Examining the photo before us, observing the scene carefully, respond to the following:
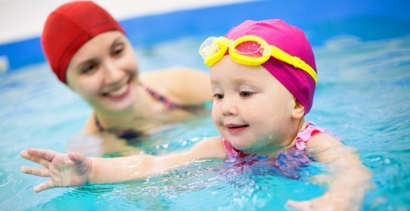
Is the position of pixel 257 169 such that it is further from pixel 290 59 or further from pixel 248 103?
pixel 290 59

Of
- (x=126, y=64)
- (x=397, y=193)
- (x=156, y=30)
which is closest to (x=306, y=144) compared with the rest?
(x=397, y=193)

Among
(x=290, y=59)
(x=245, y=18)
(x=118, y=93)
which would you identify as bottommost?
(x=245, y=18)

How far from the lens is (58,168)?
7.93 ft

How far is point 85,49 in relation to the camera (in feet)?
11.5

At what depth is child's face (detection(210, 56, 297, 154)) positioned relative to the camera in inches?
89.7

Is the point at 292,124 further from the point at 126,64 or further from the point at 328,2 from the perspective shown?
the point at 328,2

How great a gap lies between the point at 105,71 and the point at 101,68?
0.04 m

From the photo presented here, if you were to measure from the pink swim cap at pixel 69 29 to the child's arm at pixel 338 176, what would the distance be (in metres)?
1.88

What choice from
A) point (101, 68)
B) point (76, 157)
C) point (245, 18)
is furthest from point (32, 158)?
point (245, 18)

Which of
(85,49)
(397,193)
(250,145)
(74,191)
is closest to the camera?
(397,193)

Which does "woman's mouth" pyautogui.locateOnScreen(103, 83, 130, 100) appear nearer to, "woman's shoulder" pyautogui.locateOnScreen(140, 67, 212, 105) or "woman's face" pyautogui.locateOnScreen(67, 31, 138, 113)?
"woman's face" pyautogui.locateOnScreen(67, 31, 138, 113)

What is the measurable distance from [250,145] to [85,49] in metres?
1.68

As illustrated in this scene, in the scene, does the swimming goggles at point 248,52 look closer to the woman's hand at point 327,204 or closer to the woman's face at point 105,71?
the woman's hand at point 327,204

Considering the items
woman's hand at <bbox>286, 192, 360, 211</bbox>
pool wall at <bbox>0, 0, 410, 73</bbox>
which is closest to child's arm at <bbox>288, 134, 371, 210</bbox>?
woman's hand at <bbox>286, 192, 360, 211</bbox>
